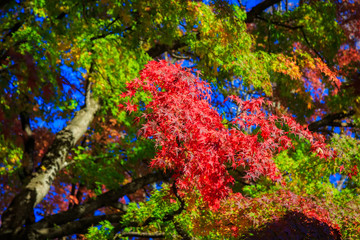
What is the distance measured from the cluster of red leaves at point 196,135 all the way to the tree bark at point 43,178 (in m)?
4.41

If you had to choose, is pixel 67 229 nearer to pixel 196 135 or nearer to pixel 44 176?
pixel 44 176

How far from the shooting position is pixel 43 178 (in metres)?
8.59

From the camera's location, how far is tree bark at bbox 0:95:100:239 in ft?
26.4

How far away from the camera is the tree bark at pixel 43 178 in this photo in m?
8.05

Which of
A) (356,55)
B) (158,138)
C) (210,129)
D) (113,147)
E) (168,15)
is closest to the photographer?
(158,138)

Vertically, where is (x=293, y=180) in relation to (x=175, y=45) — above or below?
below

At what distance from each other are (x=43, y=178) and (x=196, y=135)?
555cm

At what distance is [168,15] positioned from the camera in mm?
7238

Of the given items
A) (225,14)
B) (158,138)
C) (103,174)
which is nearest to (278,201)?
(158,138)

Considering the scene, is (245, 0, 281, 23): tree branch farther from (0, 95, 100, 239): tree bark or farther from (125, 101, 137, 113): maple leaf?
(125, 101, 137, 113): maple leaf

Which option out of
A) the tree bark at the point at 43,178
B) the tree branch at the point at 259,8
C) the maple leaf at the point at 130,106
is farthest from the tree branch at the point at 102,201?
the tree branch at the point at 259,8

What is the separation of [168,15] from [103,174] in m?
4.52

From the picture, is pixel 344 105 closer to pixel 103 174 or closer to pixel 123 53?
pixel 123 53

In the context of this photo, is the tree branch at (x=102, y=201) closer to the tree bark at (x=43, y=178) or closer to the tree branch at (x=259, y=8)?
the tree bark at (x=43, y=178)
